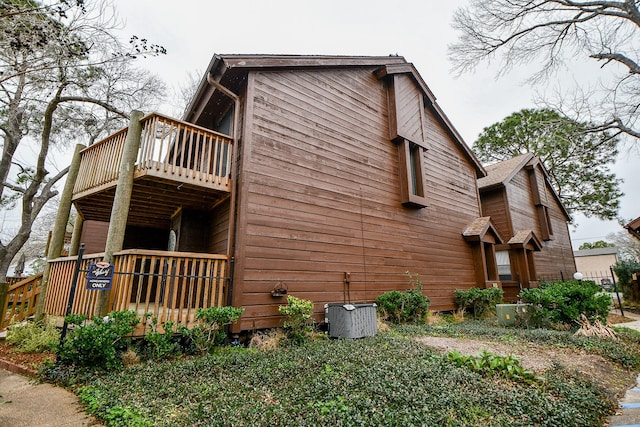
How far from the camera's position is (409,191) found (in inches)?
362

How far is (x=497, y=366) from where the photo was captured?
3867 mm

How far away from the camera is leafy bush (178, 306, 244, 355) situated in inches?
191

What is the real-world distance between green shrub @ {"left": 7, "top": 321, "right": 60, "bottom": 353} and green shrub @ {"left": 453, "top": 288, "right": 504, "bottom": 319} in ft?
34.6

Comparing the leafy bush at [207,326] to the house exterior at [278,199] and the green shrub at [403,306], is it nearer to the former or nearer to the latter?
the house exterior at [278,199]

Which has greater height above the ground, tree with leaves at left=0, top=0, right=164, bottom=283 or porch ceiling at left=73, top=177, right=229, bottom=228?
tree with leaves at left=0, top=0, right=164, bottom=283

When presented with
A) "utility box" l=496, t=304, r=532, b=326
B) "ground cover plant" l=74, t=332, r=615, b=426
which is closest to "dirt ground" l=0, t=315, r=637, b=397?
"ground cover plant" l=74, t=332, r=615, b=426

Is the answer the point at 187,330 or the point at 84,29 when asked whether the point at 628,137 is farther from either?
the point at 84,29

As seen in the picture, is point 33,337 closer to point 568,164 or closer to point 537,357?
point 537,357

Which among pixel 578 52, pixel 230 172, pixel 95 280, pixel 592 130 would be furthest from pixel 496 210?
pixel 95 280

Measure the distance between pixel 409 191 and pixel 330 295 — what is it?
167 inches

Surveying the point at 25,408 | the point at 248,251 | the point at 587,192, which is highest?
the point at 587,192

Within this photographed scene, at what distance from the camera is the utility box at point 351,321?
19.5 feet

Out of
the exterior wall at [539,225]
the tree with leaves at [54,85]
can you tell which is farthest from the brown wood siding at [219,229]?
the exterior wall at [539,225]

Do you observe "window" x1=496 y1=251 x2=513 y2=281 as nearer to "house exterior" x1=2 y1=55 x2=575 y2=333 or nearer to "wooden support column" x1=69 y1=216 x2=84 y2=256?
"house exterior" x1=2 y1=55 x2=575 y2=333
